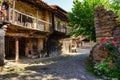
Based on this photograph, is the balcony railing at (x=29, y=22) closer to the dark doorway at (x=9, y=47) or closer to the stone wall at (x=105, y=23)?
the dark doorway at (x=9, y=47)

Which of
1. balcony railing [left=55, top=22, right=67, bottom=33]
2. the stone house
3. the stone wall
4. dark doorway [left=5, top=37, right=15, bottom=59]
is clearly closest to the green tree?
the stone house

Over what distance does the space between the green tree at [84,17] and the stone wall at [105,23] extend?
493 centimetres

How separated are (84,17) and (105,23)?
243 inches

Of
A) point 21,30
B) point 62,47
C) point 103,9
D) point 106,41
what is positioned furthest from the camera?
point 62,47

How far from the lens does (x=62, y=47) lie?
85.9 ft

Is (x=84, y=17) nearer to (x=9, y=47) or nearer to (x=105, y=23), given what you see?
(x=105, y=23)

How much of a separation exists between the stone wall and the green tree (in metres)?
4.93

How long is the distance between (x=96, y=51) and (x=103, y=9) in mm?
2798

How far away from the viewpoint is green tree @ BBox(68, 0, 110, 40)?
17.4 m

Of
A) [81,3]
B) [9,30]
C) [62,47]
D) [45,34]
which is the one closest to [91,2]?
[81,3]

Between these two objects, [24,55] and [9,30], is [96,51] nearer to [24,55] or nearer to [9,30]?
[9,30]

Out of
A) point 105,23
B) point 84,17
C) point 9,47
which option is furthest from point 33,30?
point 105,23

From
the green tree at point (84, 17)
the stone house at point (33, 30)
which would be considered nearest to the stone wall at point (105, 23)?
the green tree at point (84, 17)

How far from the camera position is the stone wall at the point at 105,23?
448 inches
